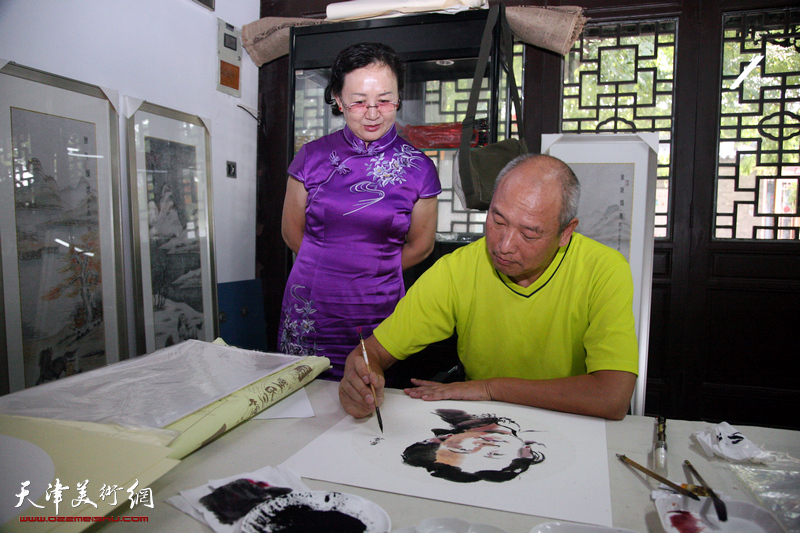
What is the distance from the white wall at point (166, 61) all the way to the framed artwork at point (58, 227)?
0.38 ft

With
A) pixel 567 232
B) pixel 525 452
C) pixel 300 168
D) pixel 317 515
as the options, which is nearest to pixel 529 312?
pixel 567 232

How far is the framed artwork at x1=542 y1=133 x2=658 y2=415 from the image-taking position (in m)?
1.81

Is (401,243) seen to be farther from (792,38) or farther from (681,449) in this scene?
(792,38)

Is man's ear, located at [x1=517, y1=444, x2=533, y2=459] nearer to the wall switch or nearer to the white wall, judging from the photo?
the white wall

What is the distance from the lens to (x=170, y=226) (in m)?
2.18

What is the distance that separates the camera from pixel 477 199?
1659 millimetres

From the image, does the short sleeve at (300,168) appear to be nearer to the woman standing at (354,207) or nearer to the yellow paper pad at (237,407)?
the woman standing at (354,207)

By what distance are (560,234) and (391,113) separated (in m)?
0.80

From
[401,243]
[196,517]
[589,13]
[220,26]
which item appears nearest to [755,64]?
[589,13]

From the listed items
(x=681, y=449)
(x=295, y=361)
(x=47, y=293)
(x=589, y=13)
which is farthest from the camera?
(x=589, y=13)

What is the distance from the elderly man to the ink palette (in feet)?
1.04

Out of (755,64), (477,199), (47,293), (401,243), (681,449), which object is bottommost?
(681,449)

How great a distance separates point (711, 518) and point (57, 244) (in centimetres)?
190

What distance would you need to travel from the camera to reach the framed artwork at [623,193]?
181cm
